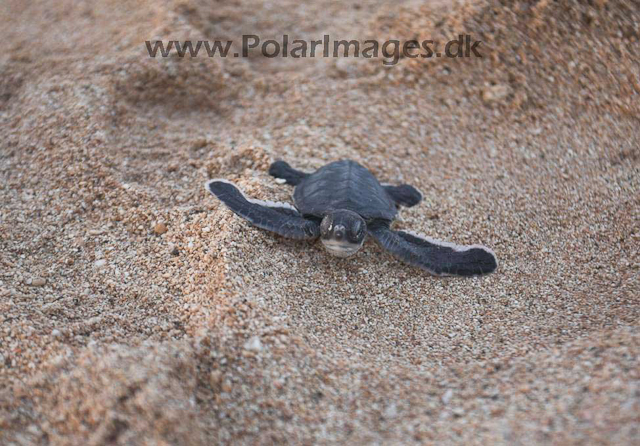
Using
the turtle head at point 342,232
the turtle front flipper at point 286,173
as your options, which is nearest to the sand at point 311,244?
the turtle front flipper at point 286,173

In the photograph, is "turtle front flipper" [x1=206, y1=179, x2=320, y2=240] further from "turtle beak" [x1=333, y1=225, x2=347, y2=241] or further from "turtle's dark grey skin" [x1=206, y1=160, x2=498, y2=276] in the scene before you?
"turtle beak" [x1=333, y1=225, x2=347, y2=241]

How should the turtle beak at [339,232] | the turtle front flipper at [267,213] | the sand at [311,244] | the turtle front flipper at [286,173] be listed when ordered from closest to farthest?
the sand at [311,244] < the turtle beak at [339,232] < the turtle front flipper at [267,213] < the turtle front flipper at [286,173]

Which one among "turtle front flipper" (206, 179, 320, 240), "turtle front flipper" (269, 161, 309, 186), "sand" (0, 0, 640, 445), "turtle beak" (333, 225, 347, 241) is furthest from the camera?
"turtle front flipper" (269, 161, 309, 186)

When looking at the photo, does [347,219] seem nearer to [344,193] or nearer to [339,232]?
[339,232]

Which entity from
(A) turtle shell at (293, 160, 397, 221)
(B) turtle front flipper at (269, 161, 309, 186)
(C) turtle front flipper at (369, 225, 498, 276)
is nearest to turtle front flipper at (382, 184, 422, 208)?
(A) turtle shell at (293, 160, 397, 221)

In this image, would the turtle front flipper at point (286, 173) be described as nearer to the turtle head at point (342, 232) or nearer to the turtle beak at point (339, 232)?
the turtle head at point (342, 232)

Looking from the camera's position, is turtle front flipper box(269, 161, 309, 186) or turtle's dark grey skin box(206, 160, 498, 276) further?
turtle front flipper box(269, 161, 309, 186)
